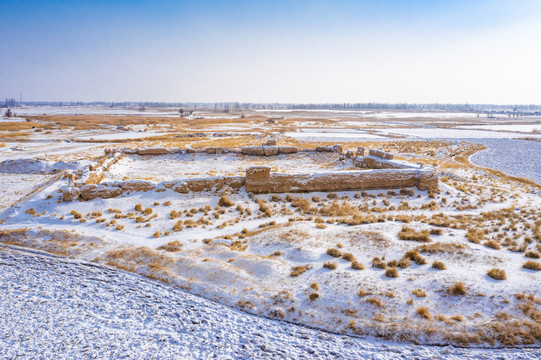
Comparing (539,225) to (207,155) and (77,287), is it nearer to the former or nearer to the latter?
(77,287)

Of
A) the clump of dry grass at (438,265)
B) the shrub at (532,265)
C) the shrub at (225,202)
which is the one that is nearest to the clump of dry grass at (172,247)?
the shrub at (225,202)

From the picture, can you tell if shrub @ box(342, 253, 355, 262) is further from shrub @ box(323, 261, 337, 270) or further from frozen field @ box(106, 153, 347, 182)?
frozen field @ box(106, 153, 347, 182)

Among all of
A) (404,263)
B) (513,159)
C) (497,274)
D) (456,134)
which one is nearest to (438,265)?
(404,263)

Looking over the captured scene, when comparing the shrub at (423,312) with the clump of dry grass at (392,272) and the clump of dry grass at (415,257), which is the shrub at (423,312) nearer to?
the clump of dry grass at (392,272)

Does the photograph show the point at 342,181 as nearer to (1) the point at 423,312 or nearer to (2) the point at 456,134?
(1) the point at 423,312

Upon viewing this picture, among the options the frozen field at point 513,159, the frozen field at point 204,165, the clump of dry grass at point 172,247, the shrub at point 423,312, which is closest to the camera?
the shrub at point 423,312

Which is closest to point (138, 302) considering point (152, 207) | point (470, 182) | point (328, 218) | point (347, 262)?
point (347, 262)
